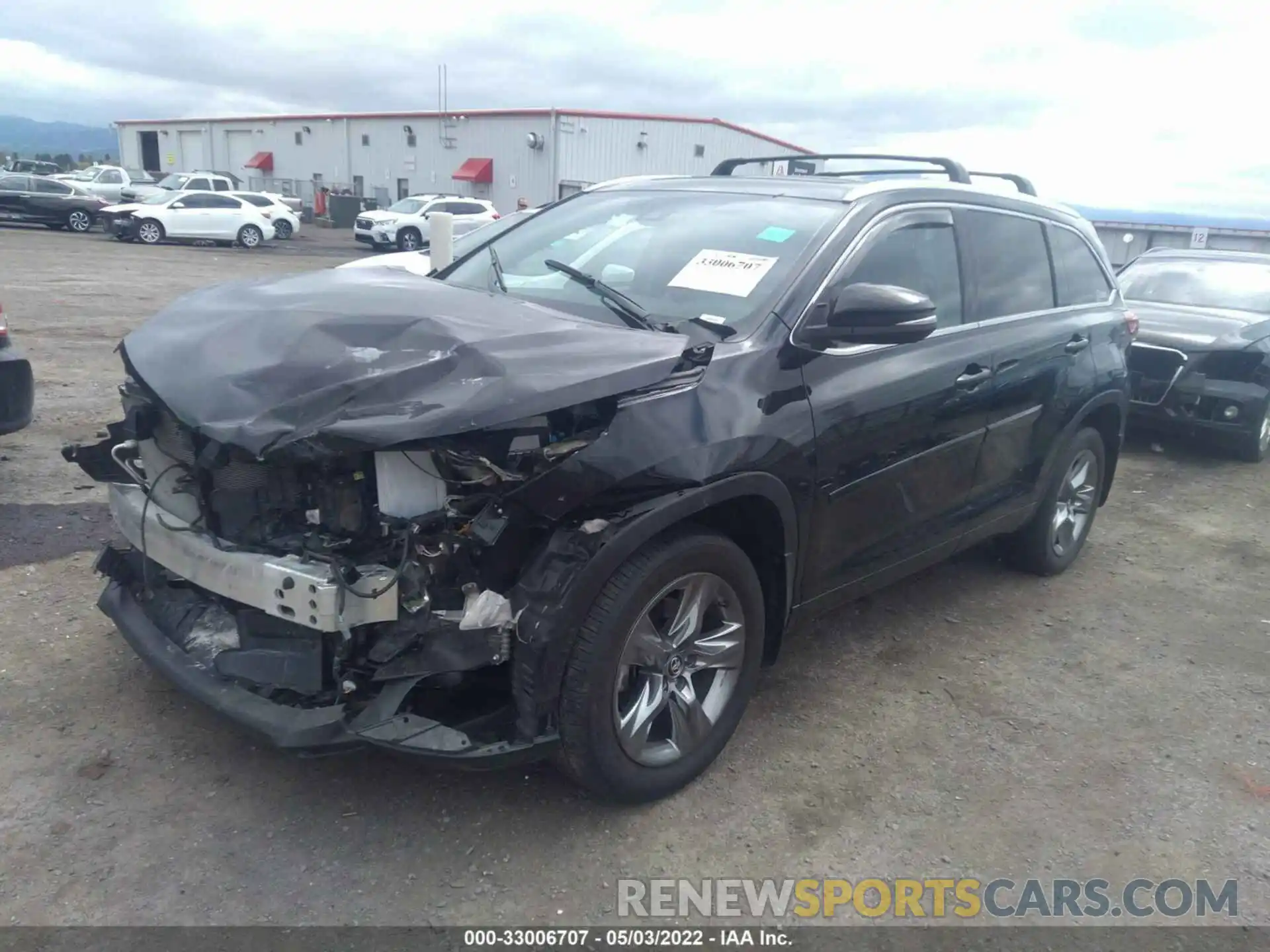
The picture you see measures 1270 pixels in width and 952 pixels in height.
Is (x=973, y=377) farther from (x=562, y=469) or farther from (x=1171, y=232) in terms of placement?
(x=1171, y=232)

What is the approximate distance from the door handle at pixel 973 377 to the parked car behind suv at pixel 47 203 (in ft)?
94.2

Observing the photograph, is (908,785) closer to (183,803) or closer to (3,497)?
(183,803)

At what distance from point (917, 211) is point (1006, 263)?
0.76 meters

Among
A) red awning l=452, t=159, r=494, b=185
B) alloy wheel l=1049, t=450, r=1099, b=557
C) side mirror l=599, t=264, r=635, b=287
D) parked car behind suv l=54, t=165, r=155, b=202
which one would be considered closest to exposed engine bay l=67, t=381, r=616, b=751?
side mirror l=599, t=264, r=635, b=287

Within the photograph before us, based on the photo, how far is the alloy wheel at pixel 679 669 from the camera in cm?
284

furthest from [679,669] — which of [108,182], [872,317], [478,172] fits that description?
[478,172]

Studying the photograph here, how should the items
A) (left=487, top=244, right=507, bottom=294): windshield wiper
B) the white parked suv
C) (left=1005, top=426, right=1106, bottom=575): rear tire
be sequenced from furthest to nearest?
the white parked suv < (left=1005, top=426, right=1106, bottom=575): rear tire < (left=487, top=244, right=507, bottom=294): windshield wiper

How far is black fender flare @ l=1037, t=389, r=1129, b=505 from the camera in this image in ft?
15.2

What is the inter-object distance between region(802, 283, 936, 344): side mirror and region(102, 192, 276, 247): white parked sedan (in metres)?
26.2

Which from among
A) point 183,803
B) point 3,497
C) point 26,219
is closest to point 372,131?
point 26,219

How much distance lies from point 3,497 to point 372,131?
45982 millimetres

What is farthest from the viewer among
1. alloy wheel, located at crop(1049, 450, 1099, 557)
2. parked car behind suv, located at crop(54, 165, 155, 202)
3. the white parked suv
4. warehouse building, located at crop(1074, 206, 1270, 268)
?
parked car behind suv, located at crop(54, 165, 155, 202)

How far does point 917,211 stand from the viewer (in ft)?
12.4
